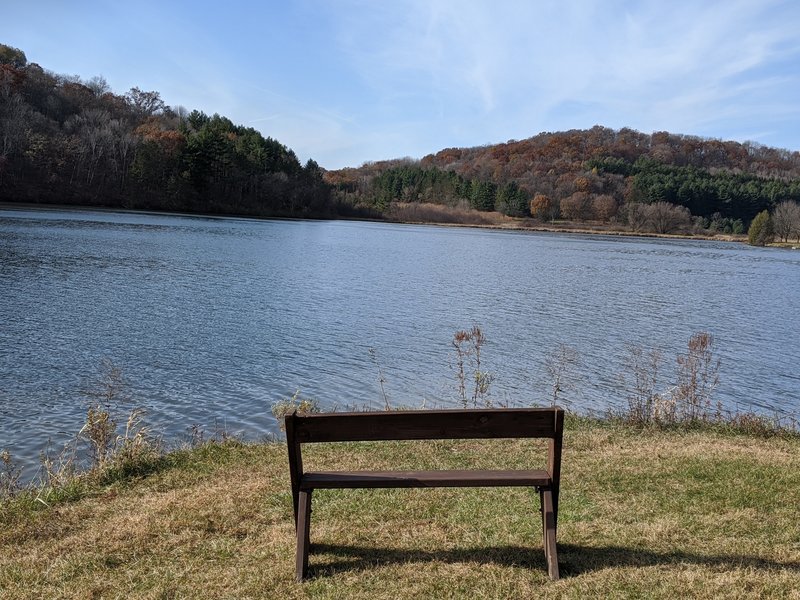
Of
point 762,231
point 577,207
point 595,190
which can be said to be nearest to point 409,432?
point 762,231

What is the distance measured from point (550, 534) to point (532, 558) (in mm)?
416

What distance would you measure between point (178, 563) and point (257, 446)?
4.48m

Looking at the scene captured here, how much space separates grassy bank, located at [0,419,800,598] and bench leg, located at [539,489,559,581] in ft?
0.31

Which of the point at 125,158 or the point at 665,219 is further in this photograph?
the point at 665,219

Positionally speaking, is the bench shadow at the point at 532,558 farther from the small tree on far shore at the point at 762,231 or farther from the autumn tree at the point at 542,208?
the autumn tree at the point at 542,208

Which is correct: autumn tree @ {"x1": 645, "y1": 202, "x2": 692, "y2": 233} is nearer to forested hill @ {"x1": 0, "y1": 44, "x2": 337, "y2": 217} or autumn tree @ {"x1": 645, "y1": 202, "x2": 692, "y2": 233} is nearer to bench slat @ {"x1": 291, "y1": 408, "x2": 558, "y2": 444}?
forested hill @ {"x1": 0, "y1": 44, "x2": 337, "y2": 217}

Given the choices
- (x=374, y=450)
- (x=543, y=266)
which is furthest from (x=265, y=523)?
(x=543, y=266)

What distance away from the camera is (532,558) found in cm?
540

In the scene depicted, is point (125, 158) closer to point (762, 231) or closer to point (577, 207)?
point (577, 207)

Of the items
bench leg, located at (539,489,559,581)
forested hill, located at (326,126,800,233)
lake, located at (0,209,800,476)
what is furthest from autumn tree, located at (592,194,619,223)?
bench leg, located at (539,489,559,581)

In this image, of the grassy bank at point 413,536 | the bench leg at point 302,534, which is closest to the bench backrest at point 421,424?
the bench leg at point 302,534

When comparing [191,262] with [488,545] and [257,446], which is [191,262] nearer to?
[257,446]

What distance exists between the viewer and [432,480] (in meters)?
5.19

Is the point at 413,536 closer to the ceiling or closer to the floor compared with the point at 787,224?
closer to the floor
